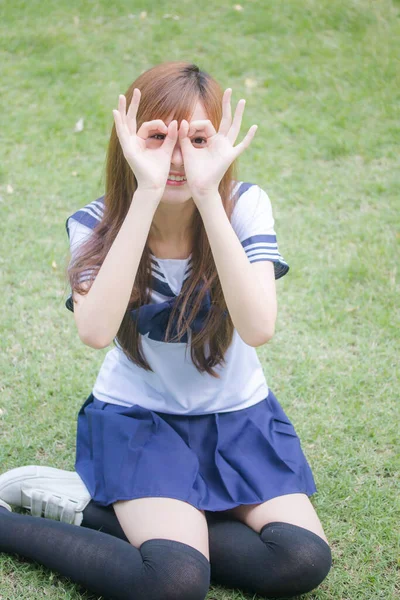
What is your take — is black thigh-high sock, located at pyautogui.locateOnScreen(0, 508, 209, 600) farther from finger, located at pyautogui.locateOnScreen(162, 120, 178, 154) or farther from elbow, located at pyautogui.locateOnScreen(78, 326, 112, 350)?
finger, located at pyautogui.locateOnScreen(162, 120, 178, 154)

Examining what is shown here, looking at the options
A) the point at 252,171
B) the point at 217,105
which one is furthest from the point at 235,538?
the point at 252,171

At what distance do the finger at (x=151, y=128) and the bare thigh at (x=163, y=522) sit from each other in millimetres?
963

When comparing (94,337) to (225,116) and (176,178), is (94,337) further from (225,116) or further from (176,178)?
(225,116)

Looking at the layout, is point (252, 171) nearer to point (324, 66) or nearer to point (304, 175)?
point (304, 175)

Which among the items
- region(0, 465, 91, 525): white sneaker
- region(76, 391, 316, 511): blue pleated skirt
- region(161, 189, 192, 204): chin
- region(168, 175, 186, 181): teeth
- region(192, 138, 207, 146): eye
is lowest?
region(0, 465, 91, 525): white sneaker

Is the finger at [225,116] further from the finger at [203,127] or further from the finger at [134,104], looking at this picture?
the finger at [134,104]

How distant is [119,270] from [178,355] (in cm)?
41

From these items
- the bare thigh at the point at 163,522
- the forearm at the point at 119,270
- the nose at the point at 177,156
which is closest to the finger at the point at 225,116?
the nose at the point at 177,156

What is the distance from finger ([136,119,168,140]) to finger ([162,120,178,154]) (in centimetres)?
2

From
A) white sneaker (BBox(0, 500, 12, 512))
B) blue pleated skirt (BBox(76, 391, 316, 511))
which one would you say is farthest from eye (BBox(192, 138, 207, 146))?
white sneaker (BBox(0, 500, 12, 512))

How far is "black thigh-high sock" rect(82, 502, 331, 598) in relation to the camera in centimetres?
194

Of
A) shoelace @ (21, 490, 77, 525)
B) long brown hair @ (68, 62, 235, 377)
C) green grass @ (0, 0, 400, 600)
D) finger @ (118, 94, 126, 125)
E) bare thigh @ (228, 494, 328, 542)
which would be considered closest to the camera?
finger @ (118, 94, 126, 125)

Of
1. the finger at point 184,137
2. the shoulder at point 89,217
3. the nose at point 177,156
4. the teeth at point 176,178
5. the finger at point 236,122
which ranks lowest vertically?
the shoulder at point 89,217

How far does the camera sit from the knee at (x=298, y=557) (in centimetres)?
193
